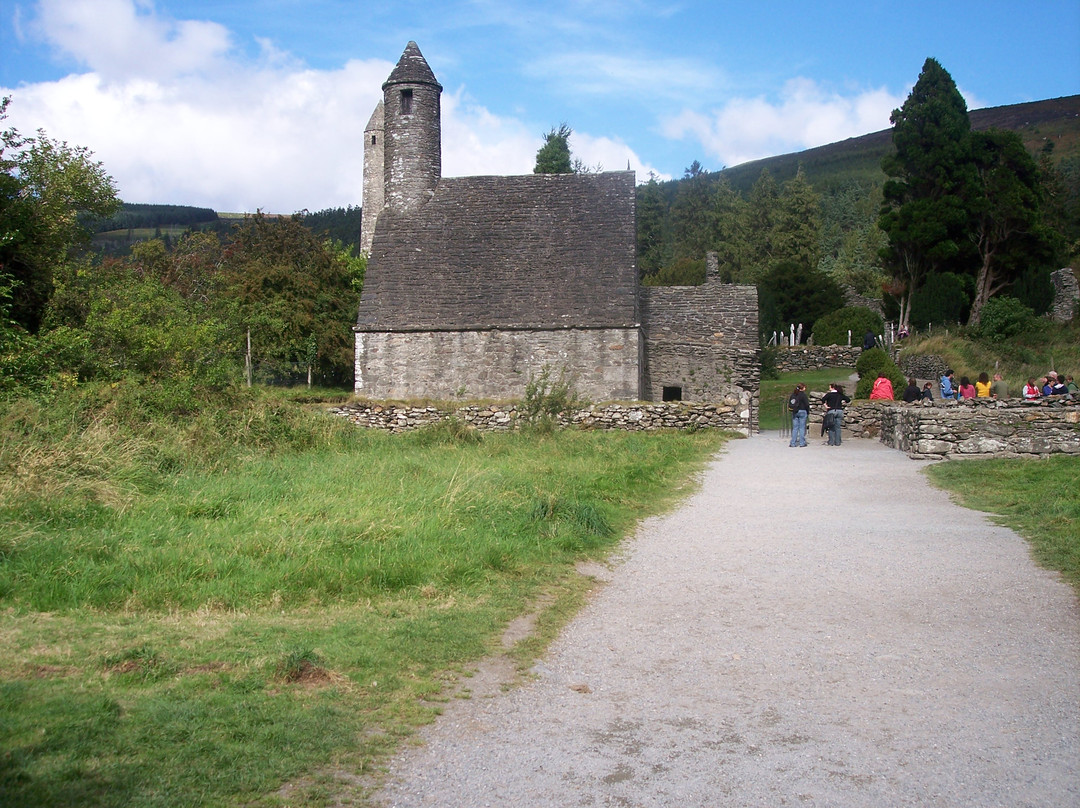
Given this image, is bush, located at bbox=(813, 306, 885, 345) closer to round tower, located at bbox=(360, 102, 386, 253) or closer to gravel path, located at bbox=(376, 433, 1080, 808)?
round tower, located at bbox=(360, 102, 386, 253)

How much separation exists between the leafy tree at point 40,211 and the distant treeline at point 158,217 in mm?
79413

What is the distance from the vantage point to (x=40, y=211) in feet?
77.6

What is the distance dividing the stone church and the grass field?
51.5 feet

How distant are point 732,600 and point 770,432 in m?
20.6

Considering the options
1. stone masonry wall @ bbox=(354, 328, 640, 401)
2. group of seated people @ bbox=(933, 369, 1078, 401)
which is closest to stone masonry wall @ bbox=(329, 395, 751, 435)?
stone masonry wall @ bbox=(354, 328, 640, 401)

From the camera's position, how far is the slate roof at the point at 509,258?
29.6 metres

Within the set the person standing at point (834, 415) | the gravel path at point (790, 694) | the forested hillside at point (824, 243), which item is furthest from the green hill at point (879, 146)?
the gravel path at point (790, 694)

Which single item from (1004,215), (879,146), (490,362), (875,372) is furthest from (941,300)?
(879,146)

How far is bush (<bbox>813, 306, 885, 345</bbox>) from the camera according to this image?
46.9 metres

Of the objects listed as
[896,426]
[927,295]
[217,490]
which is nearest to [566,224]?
[896,426]

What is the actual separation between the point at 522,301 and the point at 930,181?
21666 millimetres

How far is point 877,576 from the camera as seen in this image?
8.33 m

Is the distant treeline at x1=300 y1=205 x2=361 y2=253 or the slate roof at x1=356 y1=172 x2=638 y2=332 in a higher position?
the distant treeline at x1=300 y1=205 x2=361 y2=253

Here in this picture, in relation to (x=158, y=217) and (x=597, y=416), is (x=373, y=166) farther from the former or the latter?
(x=158, y=217)
